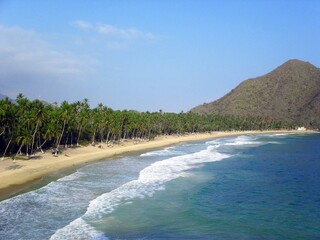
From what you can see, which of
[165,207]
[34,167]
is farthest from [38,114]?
[165,207]

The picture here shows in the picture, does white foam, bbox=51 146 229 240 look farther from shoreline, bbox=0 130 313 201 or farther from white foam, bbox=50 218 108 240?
shoreline, bbox=0 130 313 201

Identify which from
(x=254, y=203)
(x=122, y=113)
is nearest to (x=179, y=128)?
(x=122, y=113)

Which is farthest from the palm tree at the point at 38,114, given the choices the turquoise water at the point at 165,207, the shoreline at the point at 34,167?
the turquoise water at the point at 165,207

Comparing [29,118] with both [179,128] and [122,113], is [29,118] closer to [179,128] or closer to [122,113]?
[122,113]

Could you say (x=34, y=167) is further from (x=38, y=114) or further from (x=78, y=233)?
(x=78, y=233)

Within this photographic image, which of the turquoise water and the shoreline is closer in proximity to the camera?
the turquoise water

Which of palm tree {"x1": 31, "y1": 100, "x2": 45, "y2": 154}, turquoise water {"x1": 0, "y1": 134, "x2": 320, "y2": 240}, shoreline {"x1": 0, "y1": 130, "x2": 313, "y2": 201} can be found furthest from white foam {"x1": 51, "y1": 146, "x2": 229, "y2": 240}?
palm tree {"x1": 31, "y1": 100, "x2": 45, "y2": 154}

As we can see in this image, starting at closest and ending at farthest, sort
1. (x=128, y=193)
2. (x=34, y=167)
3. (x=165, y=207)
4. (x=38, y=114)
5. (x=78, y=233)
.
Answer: (x=78, y=233) → (x=165, y=207) → (x=128, y=193) → (x=34, y=167) → (x=38, y=114)

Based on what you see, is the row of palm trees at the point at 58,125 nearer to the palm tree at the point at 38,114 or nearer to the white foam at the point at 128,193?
the palm tree at the point at 38,114

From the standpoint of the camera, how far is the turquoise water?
21359 mm

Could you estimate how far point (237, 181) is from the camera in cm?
4066

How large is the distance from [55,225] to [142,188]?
42.5ft

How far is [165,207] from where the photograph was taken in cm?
2722

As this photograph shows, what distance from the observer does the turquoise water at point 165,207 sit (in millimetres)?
21359
